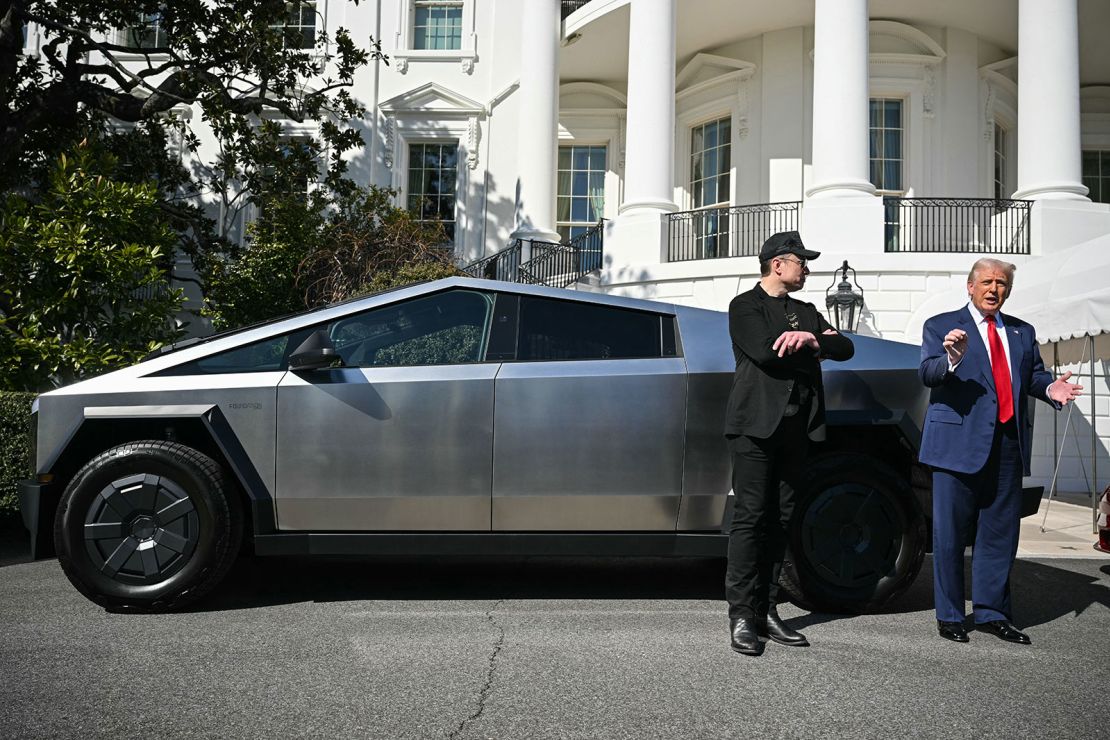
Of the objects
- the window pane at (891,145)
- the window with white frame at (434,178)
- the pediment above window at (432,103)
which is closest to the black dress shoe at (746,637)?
the window pane at (891,145)

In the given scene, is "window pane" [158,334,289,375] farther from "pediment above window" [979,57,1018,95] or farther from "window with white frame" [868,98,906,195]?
"pediment above window" [979,57,1018,95]

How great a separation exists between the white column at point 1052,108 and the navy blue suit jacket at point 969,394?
1019 cm

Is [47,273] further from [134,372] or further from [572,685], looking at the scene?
[572,685]

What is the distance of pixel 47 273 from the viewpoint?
812 cm

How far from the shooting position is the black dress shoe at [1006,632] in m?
4.05

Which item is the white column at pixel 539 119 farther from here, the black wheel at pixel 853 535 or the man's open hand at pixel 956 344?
the man's open hand at pixel 956 344

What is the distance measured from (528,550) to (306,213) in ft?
36.7

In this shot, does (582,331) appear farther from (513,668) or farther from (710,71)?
(710,71)

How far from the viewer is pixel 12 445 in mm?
6375

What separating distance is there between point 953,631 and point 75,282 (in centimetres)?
762

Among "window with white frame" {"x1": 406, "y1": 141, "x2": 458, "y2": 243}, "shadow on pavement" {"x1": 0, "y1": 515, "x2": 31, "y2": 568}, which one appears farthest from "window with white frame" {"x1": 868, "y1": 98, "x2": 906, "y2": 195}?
"shadow on pavement" {"x1": 0, "y1": 515, "x2": 31, "y2": 568}

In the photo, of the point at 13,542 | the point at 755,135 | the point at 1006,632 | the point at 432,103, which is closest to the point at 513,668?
the point at 1006,632

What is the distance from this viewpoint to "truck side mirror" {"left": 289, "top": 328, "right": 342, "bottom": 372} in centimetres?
419

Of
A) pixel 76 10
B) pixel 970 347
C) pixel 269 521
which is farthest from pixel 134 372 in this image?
pixel 76 10
